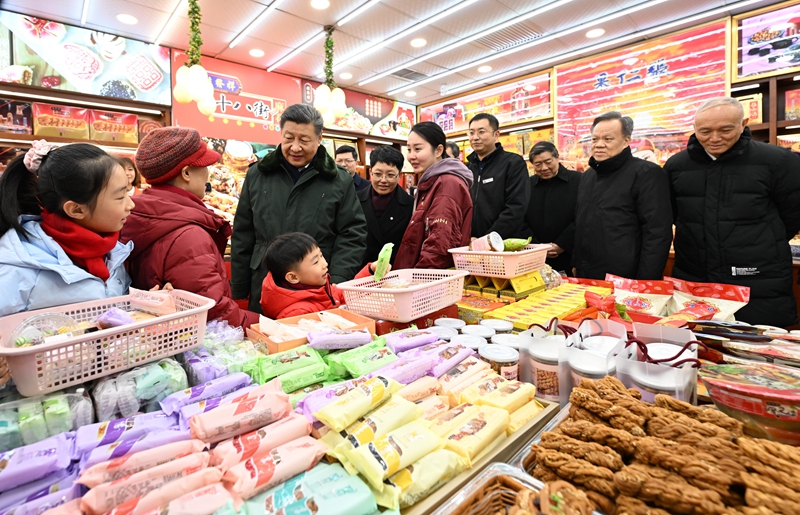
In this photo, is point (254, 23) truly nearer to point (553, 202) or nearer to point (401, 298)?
point (553, 202)

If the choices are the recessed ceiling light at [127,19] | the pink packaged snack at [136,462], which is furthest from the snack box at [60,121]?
the pink packaged snack at [136,462]

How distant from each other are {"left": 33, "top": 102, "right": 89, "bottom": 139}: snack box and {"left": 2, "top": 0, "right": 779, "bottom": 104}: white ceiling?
3.38 feet

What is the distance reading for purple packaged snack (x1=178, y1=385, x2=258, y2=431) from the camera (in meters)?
0.93

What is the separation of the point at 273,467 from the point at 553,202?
3.74 meters

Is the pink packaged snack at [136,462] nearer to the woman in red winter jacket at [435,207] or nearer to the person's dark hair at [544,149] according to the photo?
the woman in red winter jacket at [435,207]

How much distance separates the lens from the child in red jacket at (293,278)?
185cm

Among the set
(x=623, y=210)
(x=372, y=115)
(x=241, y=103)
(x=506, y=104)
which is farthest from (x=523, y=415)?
(x=372, y=115)

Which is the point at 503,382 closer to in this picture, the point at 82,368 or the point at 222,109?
the point at 82,368

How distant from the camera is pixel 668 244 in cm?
262

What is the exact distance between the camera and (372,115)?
26.6ft

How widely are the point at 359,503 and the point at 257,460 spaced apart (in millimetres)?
244

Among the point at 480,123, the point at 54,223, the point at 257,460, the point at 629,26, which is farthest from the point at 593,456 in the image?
the point at 629,26

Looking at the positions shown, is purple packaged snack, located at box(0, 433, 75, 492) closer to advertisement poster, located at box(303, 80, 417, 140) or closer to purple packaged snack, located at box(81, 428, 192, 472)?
purple packaged snack, located at box(81, 428, 192, 472)

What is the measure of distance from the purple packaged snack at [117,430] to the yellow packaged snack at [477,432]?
676 millimetres
